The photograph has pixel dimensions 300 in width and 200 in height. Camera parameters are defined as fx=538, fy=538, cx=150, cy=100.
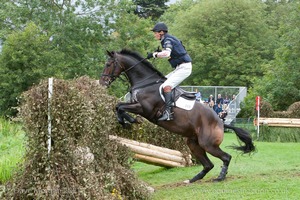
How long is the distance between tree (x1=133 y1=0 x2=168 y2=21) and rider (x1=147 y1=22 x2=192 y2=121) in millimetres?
49520

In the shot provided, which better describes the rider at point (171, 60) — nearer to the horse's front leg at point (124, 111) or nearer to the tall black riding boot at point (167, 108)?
the tall black riding boot at point (167, 108)

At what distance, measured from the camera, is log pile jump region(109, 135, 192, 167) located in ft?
36.1

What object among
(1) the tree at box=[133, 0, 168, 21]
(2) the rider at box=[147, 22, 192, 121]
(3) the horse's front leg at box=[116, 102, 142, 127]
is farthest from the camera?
(1) the tree at box=[133, 0, 168, 21]

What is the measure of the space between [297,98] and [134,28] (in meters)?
12.3

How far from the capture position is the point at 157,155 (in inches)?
469

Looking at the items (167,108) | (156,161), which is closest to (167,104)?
(167,108)

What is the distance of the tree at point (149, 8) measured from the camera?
6077cm

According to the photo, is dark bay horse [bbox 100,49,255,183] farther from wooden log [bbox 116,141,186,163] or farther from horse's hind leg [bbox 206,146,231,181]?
wooden log [bbox 116,141,186,163]

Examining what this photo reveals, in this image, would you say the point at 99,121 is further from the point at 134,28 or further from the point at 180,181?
the point at 134,28

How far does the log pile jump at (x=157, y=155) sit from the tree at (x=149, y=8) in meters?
47.1

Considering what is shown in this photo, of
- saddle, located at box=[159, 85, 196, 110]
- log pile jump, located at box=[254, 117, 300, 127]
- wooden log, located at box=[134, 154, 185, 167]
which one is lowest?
log pile jump, located at box=[254, 117, 300, 127]

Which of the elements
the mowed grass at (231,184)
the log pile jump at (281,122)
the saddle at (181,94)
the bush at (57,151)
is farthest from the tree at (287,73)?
the bush at (57,151)

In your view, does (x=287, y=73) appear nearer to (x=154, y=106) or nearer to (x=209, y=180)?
(x=209, y=180)

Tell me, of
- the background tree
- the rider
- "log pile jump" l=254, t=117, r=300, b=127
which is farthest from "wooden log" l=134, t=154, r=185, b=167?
the background tree
